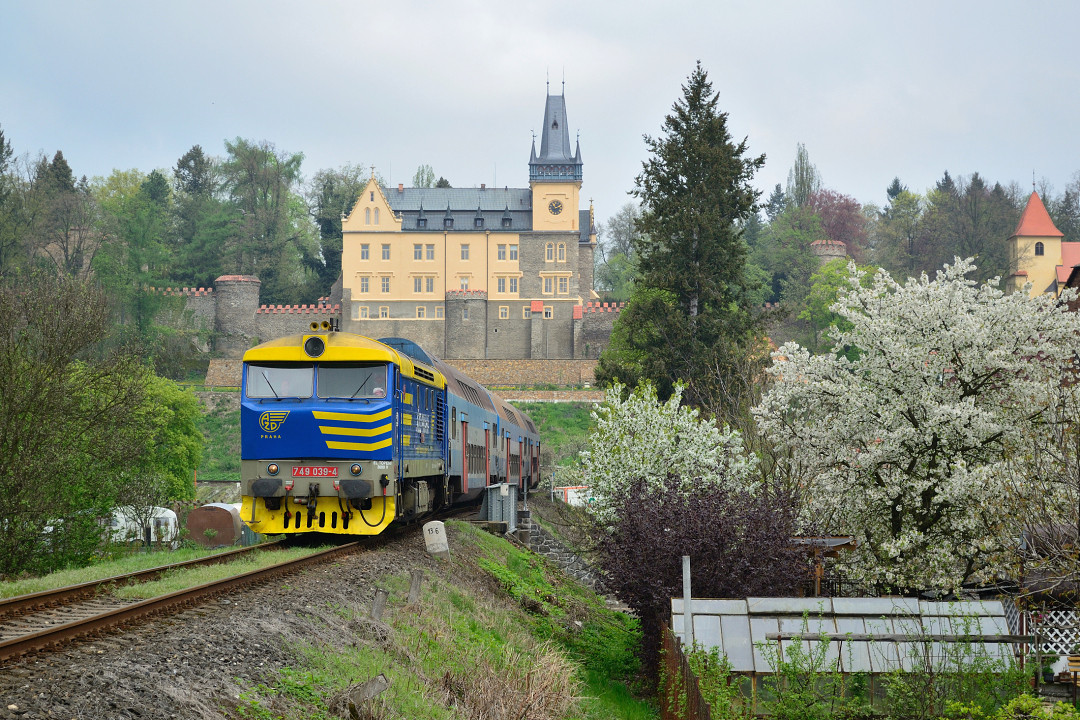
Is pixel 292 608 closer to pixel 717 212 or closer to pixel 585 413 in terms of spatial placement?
pixel 717 212

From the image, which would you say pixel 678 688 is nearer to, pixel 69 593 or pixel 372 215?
pixel 69 593

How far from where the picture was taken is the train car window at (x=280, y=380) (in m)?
17.1

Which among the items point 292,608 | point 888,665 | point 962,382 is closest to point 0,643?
point 292,608

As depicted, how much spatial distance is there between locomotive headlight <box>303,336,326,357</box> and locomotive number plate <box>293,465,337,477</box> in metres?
1.78

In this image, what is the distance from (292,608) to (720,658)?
618cm

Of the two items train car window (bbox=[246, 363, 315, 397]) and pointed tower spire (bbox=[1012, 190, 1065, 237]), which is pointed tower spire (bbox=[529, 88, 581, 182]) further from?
train car window (bbox=[246, 363, 315, 397])

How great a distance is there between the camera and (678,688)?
14.1m

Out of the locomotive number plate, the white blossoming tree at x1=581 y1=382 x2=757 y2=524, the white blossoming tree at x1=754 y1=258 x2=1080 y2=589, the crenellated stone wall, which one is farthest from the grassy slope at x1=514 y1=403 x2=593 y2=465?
the locomotive number plate

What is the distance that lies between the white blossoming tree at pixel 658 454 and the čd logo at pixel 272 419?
Result: 10.7m

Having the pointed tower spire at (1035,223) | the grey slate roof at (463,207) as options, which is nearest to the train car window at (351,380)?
the grey slate roof at (463,207)

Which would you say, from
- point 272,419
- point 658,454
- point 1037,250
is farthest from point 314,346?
point 1037,250

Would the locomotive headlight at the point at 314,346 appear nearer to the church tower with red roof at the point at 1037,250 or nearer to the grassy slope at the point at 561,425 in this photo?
the grassy slope at the point at 561,425

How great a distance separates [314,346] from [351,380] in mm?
798

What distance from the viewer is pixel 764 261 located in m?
112
